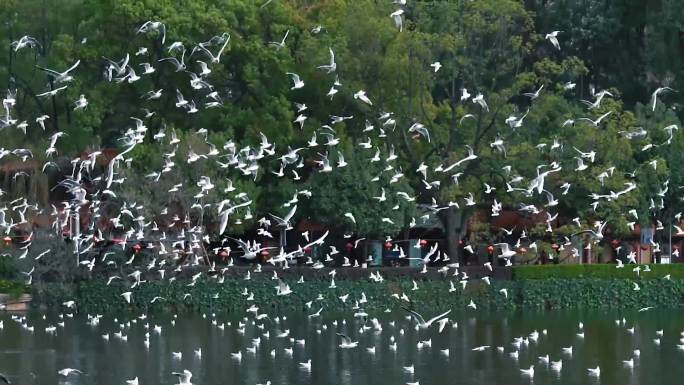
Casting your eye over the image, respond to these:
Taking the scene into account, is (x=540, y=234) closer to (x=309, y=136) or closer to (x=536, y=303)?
(x=536, y=303)

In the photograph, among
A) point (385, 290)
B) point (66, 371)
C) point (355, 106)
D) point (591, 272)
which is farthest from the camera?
point (355, 106)

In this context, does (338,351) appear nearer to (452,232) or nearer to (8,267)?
(8,267)

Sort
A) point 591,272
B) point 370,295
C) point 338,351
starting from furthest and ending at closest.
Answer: point 591,272 < point 370,295 < point 338,351

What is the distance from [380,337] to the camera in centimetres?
5334

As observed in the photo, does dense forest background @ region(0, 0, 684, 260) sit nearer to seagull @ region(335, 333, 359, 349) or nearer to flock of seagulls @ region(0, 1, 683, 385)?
flock of seagulls @ region(0, 1, 683, 385)

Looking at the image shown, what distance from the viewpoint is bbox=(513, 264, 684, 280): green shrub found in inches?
2468

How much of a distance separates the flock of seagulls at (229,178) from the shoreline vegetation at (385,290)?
12.5 inches

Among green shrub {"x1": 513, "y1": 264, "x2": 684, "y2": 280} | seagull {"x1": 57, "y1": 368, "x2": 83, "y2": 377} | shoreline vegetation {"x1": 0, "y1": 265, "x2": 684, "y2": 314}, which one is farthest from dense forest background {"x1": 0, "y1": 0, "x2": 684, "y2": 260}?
seagull {"x1": 57, "y1": 368, "x2": 83, "y2": 377}

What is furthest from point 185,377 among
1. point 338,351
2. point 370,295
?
point 370,295

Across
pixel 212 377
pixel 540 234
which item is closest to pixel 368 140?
pixel 540 234

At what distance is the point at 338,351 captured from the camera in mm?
50062

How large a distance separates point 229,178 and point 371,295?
808 cm

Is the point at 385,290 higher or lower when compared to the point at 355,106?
lower

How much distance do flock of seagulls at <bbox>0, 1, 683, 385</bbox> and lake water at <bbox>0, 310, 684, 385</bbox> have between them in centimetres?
130
